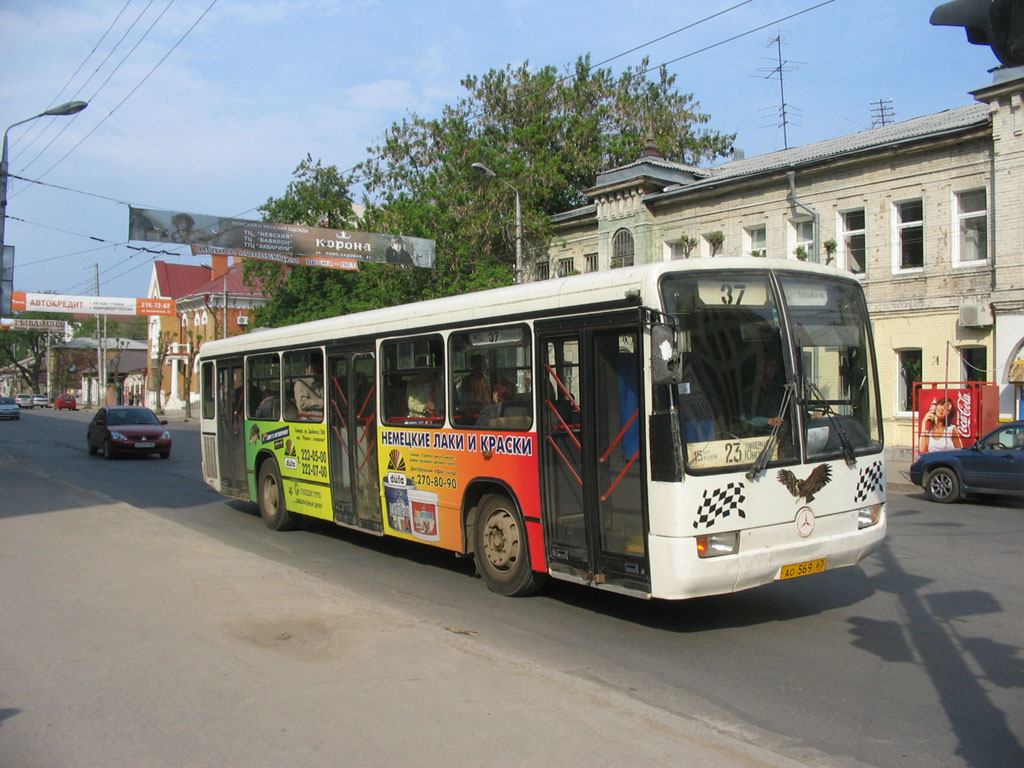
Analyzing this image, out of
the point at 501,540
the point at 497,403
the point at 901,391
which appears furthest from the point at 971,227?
the point at 501,540

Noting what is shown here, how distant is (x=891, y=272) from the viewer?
79.1 ft

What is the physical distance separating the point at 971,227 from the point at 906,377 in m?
4.20

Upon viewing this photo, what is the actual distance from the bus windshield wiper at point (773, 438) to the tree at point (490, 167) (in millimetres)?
24949

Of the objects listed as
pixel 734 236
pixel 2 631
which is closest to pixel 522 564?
pixel 2 631

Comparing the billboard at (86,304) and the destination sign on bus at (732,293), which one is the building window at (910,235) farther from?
the billboard at (86,304)

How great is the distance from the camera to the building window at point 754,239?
27672 millimetres

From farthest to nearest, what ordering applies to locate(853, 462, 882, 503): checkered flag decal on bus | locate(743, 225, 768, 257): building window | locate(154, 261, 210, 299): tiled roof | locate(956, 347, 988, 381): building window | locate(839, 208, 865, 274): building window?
locate(154, 261, 210, 299): tiled roof, locate(743, 225, 768, 257): building window, locate(839, 208, 865, 274): building window, locate(956, 347, 988, 381): building window, locate(853, 462, 882, 503): checkered flag decal on bus

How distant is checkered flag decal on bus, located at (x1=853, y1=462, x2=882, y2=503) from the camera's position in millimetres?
7320

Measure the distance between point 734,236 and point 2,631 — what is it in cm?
2505

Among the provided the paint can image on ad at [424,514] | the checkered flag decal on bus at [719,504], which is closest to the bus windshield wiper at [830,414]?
the checkered flag decal on bus at [719,504]

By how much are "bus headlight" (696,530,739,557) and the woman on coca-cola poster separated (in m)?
16.9

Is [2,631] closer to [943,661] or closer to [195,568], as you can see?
[195,568]

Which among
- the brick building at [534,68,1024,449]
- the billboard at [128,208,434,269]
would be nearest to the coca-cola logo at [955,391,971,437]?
the brick building at [534,68,1024,449]

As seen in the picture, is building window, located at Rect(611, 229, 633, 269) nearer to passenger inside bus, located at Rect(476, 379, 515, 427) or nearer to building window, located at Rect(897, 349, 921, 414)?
building window, located at Rect(897, 349, 921, 414)
